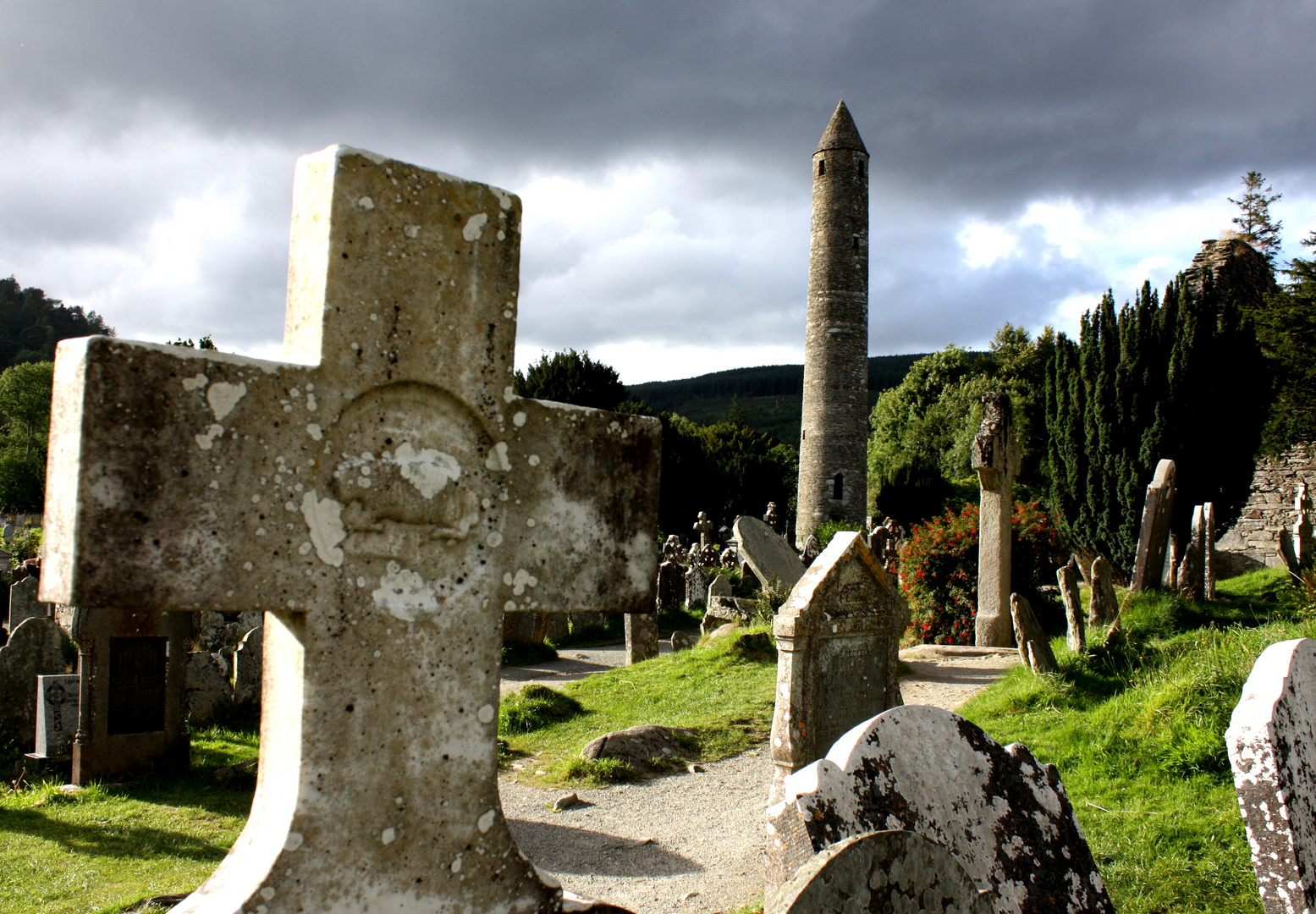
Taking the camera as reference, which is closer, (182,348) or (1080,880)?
(182,348)

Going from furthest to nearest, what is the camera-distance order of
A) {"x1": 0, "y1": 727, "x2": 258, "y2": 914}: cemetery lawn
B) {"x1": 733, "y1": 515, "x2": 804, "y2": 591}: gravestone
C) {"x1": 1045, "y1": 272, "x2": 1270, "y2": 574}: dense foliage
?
1. {"x1": 733, "y1": 515, "x2": 804, "y2": 591}: gravestone
2. {"x1": 1045, "y1": 272, "x2": 1270, "y2": 574}: dense foliage
3. {"x1": 0, "y1": 727, "x2": 258, "y2": 914}: cemetery lawn

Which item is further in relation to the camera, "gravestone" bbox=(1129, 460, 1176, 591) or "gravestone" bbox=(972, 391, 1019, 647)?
"gravestone" bbox=(972, 391, 1019, 647)

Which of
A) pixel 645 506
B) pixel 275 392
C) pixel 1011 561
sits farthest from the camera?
pixel 1011 561

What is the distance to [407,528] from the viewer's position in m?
1.93

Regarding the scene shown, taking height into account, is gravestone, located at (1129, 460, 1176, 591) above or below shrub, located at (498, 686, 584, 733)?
above

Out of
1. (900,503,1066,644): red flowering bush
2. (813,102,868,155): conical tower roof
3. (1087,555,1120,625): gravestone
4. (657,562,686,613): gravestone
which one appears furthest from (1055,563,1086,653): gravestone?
(813,102,868,155): conical tower roof

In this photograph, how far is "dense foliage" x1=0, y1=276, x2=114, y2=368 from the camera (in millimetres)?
63406

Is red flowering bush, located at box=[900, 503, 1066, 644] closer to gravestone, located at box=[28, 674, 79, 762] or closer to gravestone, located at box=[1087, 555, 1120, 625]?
gravestone, located at box=[1087, 555, 1120, 625]

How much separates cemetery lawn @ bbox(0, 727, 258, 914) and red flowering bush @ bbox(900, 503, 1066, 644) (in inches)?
353

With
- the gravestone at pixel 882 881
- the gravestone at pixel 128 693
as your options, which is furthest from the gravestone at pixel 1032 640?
the gravestone at pixel 128 693

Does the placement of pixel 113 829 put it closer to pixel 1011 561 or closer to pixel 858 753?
pixel 858 753

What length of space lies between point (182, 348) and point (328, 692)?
2.39 feet

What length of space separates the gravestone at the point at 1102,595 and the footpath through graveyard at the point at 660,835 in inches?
72.8

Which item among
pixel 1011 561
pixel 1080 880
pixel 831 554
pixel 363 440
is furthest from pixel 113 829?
pixel 1011 561
